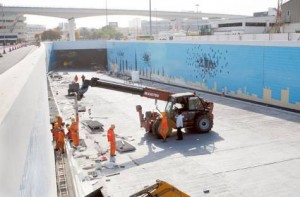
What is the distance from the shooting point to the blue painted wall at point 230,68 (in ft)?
65.8

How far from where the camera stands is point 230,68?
2505 cm

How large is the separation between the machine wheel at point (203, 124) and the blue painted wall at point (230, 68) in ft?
22.6

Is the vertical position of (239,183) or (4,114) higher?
(4,114)

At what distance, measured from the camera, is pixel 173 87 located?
105 feet

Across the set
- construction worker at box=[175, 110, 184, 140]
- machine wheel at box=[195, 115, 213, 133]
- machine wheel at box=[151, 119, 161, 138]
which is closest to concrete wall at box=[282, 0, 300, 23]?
machine wheel at box=[195, 115, 213, 133]

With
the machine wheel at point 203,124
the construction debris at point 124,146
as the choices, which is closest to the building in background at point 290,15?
the machine wheel at point 203,124

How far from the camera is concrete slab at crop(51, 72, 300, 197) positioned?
32.8 feet

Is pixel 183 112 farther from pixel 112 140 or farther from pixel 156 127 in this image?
pixel 112 140

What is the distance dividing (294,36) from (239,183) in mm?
18639

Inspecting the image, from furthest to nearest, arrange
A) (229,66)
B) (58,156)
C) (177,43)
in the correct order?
(177,43)
(229,66)
(58,156)

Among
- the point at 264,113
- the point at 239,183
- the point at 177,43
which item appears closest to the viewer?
the point at 239,183

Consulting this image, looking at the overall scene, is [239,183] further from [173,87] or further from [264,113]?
[173,87]

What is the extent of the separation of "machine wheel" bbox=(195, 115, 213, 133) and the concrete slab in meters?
0.29

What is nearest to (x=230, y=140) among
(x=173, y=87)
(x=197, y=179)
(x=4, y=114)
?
(x=197, y=179)
